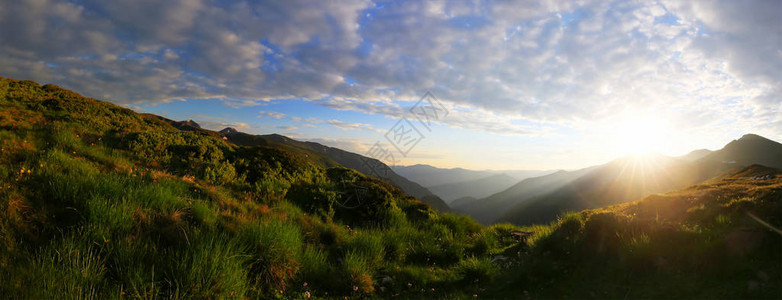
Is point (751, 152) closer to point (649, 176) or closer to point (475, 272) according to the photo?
point (649, 176)

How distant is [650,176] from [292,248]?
114106mm

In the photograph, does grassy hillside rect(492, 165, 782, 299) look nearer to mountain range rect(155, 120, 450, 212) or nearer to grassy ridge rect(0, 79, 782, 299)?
grassy ridge rect(0, 79, 782, 299)

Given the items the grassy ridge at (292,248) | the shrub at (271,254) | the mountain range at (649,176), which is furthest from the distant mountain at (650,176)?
the shrub at (271,254)

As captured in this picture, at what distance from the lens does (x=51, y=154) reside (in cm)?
621

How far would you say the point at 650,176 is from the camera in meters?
86.5

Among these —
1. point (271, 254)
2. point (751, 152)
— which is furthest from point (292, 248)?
point (751, 152)

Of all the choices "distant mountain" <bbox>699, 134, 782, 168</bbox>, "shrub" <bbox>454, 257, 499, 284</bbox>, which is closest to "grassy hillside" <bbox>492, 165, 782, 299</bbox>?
"shrub" <bbox>454, 257, 499, 284</bbox>

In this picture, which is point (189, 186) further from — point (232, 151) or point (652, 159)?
point (652, 159)

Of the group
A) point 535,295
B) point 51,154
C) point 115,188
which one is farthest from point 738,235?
point 51,154

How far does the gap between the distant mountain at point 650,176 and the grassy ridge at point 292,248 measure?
9702mm

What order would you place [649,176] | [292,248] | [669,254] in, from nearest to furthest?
1. [669,254]
2. [292,248]
3. [649,176]

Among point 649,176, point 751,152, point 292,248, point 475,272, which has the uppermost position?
point 751,152

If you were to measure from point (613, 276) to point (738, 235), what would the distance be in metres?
1.82

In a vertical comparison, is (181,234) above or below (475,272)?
above
